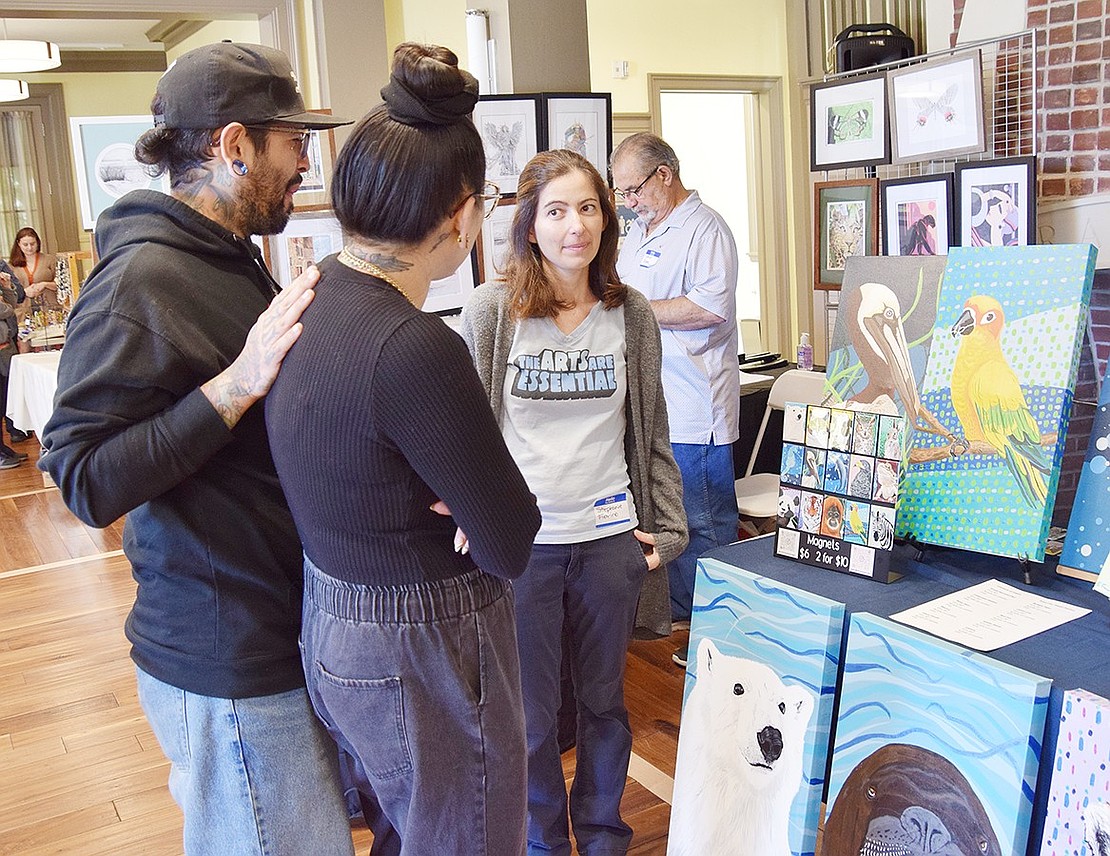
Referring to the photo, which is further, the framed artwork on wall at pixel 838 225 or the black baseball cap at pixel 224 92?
the framed artwork on wall at pixel 838 225

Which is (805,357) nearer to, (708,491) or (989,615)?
(708,491)

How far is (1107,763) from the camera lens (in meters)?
1.34

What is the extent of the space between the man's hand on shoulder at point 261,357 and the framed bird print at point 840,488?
1036 millimetres

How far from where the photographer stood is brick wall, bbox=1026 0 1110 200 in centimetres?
258

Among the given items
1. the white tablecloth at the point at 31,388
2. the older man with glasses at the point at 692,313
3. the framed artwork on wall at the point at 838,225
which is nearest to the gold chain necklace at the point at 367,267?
the older man with glasses at the point at 692,313

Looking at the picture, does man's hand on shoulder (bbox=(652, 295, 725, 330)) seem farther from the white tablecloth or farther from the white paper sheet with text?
the white tablecloth

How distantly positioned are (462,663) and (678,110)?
729cm

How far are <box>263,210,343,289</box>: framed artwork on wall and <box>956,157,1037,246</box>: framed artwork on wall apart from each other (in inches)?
81.1

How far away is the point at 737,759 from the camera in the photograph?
1894 millimetres

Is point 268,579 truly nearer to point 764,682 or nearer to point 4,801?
point 764,682

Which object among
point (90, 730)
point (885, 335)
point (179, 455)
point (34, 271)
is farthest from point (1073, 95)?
point (34, 271)

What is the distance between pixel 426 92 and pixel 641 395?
1094 millimetres

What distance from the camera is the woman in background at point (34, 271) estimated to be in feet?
28.5

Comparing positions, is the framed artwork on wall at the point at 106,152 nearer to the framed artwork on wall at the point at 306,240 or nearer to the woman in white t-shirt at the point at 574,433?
the framed artwork on wall at the point at 306,240
